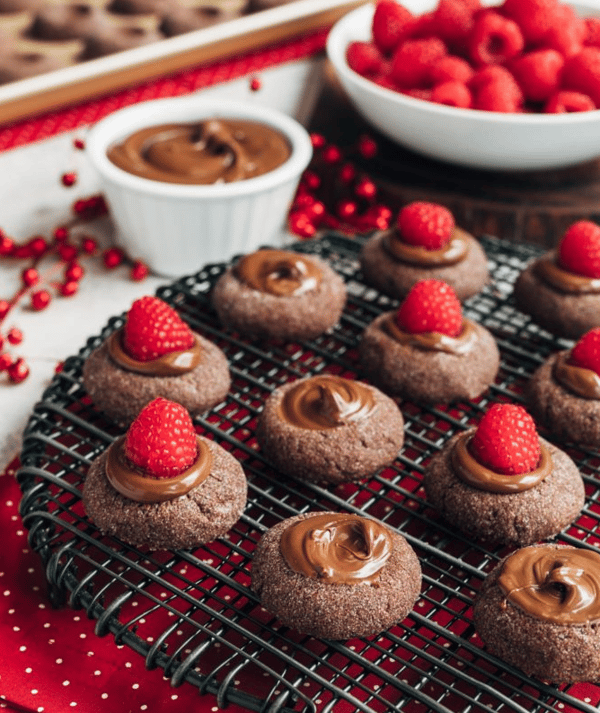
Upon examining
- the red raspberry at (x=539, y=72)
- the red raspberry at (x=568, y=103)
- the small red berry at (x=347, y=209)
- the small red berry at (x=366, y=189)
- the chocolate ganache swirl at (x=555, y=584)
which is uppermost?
the red raspberry at (x=539, y=72)

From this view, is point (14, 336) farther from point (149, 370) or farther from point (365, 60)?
point (365, 60)

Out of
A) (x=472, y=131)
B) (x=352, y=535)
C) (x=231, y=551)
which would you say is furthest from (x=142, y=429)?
(x=472, y=131)

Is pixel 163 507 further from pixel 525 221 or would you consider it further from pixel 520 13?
pixel 520 13

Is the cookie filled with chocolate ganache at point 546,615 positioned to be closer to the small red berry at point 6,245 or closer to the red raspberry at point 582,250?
the red raspberry at point 582,250

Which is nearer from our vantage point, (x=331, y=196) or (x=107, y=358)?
(x=107, y=358)

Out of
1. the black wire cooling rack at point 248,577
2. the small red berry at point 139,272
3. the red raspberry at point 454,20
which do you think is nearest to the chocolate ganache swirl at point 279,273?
the black wire cooling rack at point 248,577

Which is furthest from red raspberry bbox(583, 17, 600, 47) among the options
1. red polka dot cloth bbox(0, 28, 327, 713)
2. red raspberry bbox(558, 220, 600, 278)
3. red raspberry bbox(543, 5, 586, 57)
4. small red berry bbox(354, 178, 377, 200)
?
red polka dot cloth bbox(0, 28, 327, 713)
